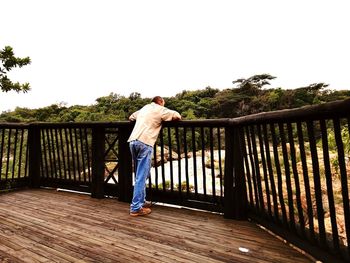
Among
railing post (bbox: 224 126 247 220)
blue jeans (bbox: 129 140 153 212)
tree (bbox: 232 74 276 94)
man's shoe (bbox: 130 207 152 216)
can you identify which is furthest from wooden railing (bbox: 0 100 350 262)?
tree (bbox: 232 74 276 94)

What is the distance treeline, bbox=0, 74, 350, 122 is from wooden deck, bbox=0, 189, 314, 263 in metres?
17.8

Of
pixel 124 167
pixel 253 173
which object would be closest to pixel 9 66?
pixel 124 167

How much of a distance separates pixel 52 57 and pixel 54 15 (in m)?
16.7

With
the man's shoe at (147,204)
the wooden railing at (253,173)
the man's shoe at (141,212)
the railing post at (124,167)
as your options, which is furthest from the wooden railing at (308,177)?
the railing post at (124,167)

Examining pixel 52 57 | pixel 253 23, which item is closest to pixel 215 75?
pixel 253 23

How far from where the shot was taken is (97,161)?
192 inches

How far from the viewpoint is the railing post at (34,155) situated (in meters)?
5.83

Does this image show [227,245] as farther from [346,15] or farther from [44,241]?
[346,15]

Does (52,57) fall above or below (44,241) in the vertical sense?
above

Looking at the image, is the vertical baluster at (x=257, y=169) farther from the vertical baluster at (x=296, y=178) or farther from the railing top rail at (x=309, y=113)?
the vertical baluster at (x=296, y=178)

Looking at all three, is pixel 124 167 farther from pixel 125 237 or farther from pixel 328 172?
pixel 328 172

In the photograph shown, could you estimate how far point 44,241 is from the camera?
9.52 ft

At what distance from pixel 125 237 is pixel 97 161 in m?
2.07

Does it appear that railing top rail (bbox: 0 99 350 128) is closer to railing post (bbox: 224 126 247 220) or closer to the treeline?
railing post (bbox: 224 126 247 220)
